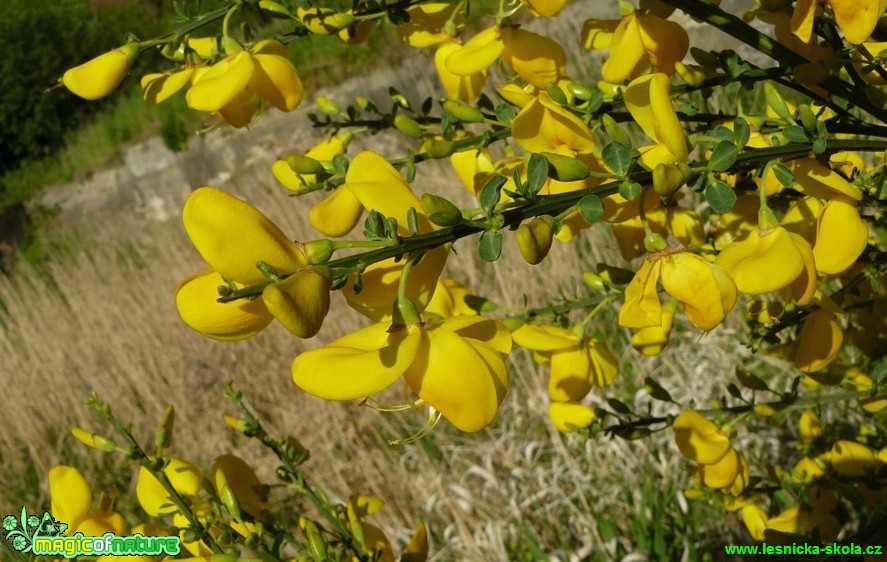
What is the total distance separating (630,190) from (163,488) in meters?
0.65

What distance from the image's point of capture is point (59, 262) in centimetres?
529

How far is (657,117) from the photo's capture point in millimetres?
532

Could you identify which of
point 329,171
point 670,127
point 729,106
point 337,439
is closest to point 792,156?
point 670,127

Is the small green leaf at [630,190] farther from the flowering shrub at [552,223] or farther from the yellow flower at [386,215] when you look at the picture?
the yellow flower at [386,215]

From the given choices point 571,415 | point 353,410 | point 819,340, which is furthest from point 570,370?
point 353,410

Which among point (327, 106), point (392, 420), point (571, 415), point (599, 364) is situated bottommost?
point (392, 420)

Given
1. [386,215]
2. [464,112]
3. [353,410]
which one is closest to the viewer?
[386,215]

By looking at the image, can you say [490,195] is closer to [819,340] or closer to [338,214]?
[338,214]

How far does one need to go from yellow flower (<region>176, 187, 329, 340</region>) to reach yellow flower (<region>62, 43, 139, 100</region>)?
1.51ft

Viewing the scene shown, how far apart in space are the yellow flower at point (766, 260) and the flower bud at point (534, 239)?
0.14 meters

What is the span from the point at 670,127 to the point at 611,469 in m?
1.55

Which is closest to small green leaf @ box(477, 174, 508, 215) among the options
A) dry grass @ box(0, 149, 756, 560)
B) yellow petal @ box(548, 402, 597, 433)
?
yellow petal @ box(548, 402, 597, 433)

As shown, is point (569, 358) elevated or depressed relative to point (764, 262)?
depressed

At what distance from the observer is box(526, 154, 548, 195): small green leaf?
18.5 inches
